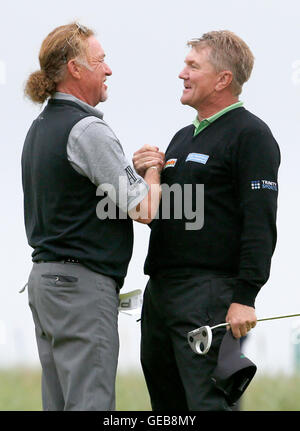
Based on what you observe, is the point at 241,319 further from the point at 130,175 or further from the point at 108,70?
the point at 108,70

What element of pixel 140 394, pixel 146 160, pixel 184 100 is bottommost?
pixel 140 394

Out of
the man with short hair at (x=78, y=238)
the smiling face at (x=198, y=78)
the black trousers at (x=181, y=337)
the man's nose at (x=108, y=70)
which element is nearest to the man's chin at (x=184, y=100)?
the smiling face at (x=198, y=78)

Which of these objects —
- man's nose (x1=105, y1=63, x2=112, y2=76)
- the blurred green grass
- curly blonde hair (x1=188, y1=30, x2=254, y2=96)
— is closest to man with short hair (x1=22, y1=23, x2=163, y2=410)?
man's nose (x1=105, y1=63, x2=112, y2=76)

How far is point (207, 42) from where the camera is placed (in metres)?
4.14

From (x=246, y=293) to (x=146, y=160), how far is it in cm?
92

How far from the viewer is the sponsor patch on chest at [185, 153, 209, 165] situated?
396cm

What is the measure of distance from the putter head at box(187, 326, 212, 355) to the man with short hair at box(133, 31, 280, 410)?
7cm

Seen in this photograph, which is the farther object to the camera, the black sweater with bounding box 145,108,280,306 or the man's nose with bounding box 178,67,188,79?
the man's nose with bounding box 178,67,188,79

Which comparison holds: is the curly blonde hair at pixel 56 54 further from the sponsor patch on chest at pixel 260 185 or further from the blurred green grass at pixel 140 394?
the blurred green grass at pixel 140 394

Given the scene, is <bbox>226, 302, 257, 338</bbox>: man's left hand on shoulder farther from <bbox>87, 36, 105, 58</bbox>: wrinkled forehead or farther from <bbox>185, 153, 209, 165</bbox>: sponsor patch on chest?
<bbox>87, 36, 105, 58</bbox>: wrinkled forehead

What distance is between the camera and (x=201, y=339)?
12.5 ft

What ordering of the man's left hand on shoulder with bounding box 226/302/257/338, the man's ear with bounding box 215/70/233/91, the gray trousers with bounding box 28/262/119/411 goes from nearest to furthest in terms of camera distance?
the gray trousers with bounding box 28/262/119/411, the man's left hand on shoulder with bounding box 226/302/257/338, the man's ear with bounding box 215/70/233/91

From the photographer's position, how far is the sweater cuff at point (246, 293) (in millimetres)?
3779

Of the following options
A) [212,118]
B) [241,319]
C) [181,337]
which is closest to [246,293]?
[241,319]
